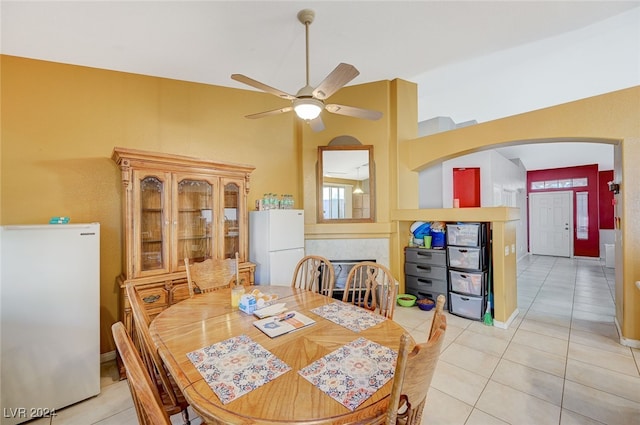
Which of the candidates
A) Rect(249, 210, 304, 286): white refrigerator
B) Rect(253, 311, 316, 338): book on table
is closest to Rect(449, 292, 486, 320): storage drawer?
Rect(249, 210, 304, 286): white refrigerator

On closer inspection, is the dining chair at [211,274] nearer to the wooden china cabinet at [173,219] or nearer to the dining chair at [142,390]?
the wooden china cabinet at [173,219]

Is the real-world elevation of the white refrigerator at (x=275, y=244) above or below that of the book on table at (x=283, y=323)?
above

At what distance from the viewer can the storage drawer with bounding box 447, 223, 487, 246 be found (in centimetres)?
330

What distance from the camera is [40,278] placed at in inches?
72.6

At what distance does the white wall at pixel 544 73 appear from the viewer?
279 centimetres

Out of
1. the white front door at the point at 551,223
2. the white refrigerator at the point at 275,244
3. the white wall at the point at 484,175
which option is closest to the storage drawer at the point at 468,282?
the white refrigerator at the point at 275,244

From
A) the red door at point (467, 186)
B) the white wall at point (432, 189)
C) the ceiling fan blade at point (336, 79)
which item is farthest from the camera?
the red door at point (467, 186)

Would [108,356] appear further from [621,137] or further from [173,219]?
[621,137]

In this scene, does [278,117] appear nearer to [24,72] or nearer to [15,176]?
[24,72]

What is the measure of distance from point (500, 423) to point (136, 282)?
295cm

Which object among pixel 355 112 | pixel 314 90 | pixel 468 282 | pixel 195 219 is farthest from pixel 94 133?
pixel 468 282

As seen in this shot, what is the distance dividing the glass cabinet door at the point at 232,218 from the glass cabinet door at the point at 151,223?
0.62 m

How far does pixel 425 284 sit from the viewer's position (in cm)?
374

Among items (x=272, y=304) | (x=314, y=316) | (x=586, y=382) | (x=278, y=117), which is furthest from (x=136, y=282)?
(x=586, y=382)
